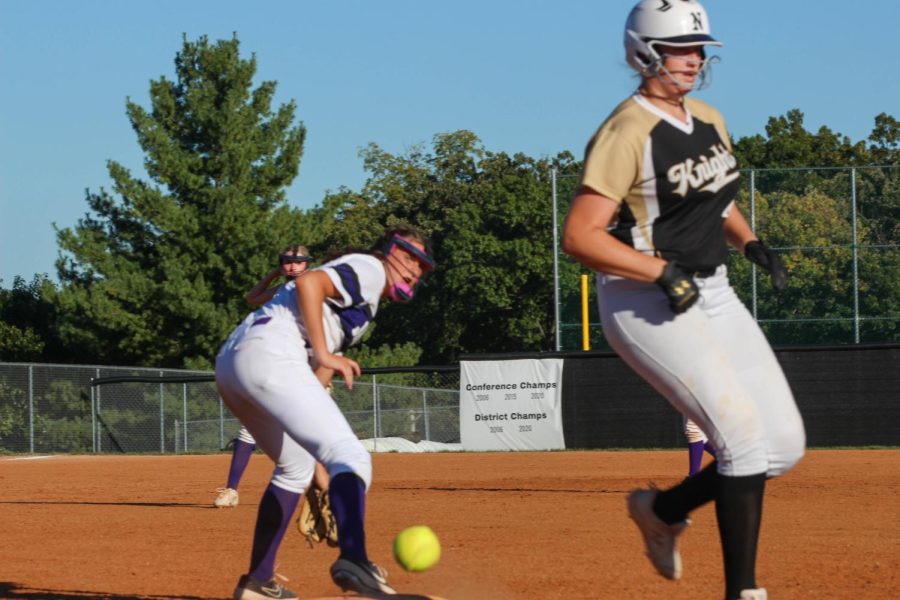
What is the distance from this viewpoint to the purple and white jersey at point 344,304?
18.2 ft

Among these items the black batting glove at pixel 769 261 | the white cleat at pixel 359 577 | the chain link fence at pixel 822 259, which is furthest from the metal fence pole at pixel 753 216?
the white cleat at pixel 359 577

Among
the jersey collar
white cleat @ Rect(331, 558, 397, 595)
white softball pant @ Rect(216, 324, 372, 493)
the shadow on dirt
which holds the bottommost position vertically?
the shadow on dirt

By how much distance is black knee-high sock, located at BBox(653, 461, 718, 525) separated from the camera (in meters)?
4.86

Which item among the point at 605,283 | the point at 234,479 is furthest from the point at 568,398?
the point at 605,283

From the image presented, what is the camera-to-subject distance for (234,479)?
1125cm

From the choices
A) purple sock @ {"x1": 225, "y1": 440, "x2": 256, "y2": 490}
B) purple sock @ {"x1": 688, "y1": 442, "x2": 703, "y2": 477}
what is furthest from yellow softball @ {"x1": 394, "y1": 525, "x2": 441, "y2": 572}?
purple sock @ {"x1": 688, "y1": 442, "x2": 703, "y2": 477}

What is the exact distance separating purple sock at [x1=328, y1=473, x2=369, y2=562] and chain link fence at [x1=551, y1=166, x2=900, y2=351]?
21.6 metres

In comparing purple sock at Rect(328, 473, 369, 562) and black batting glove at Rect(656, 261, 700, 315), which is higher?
black batting glove at Rect(656, 261, 700, 315)

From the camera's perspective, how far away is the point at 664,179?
4617 mm

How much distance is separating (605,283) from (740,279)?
22.7m

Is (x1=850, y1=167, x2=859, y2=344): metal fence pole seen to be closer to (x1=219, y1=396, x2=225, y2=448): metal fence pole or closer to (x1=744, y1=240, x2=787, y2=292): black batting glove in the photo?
(x1=219, y1=396, x2=225, y2=448): metal fence pole

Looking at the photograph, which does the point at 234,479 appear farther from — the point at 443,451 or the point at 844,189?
the point at 844,189

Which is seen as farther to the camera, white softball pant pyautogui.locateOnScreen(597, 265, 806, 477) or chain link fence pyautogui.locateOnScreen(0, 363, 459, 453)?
chain link fence pyautogui.locateOnScreen(0, 363, 459, 453)

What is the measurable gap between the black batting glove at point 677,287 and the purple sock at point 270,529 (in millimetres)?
2156
